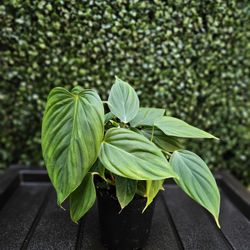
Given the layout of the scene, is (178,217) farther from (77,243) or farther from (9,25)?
(9,25)

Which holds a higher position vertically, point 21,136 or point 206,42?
point 206,42

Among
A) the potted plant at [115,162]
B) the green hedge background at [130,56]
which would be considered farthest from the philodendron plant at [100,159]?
the green hedge background at [130,56]

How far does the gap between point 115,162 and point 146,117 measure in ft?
0.73

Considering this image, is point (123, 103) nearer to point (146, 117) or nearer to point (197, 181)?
A: point (146, 117)

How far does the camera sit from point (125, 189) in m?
0.80

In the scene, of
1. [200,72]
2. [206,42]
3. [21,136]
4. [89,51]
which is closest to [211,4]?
[206,42]

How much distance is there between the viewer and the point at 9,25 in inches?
49.7

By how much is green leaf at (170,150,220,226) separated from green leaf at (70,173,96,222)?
209mm

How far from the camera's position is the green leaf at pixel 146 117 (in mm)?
910

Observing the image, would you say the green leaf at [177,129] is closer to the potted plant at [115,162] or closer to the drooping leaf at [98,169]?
the potted plant at [115,162]

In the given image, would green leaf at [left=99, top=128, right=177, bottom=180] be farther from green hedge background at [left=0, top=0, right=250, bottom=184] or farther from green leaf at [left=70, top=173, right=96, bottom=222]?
green hedge background at [left=0, top=0, right=250, bottom=184]

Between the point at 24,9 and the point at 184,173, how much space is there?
0.87m

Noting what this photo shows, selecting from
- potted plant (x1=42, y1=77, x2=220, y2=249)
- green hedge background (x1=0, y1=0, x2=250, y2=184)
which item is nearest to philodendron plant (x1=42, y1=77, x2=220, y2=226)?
potted plant (x1=42, y1=77, x2=220, y2=249)

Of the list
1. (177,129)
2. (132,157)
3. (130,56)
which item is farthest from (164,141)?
(130,56)
